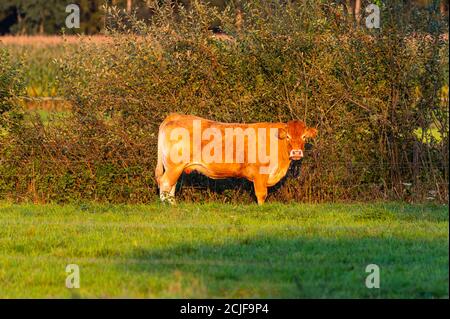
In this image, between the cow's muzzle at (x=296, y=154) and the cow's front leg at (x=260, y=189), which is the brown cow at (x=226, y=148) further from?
the cow's muzzle at (x=296, y=154)

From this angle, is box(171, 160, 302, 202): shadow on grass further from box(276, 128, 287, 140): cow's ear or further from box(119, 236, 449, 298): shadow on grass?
box(119, 236, 449, 298): shadow on grass

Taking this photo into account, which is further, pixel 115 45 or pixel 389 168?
pixel 115 45

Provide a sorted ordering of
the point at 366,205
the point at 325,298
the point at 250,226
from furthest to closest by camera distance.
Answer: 1. the point at 366,205
2. the point at 250,226
3. the point at 325,298

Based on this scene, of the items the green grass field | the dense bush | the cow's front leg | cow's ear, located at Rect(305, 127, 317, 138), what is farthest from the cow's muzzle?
the dense bush

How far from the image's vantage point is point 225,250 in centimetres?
1151

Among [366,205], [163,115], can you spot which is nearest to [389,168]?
[366,205]

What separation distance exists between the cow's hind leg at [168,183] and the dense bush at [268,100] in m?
0.58

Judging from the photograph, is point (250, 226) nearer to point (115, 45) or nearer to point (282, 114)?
point (282, 114)

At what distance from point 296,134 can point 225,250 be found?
4.38 m

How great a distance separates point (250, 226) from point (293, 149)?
99.0 inches

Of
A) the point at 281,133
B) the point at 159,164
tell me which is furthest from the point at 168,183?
the point at 281,133

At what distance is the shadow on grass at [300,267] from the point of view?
9.40 meters

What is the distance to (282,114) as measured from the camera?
1694cm

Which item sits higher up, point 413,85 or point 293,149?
point 413,85
